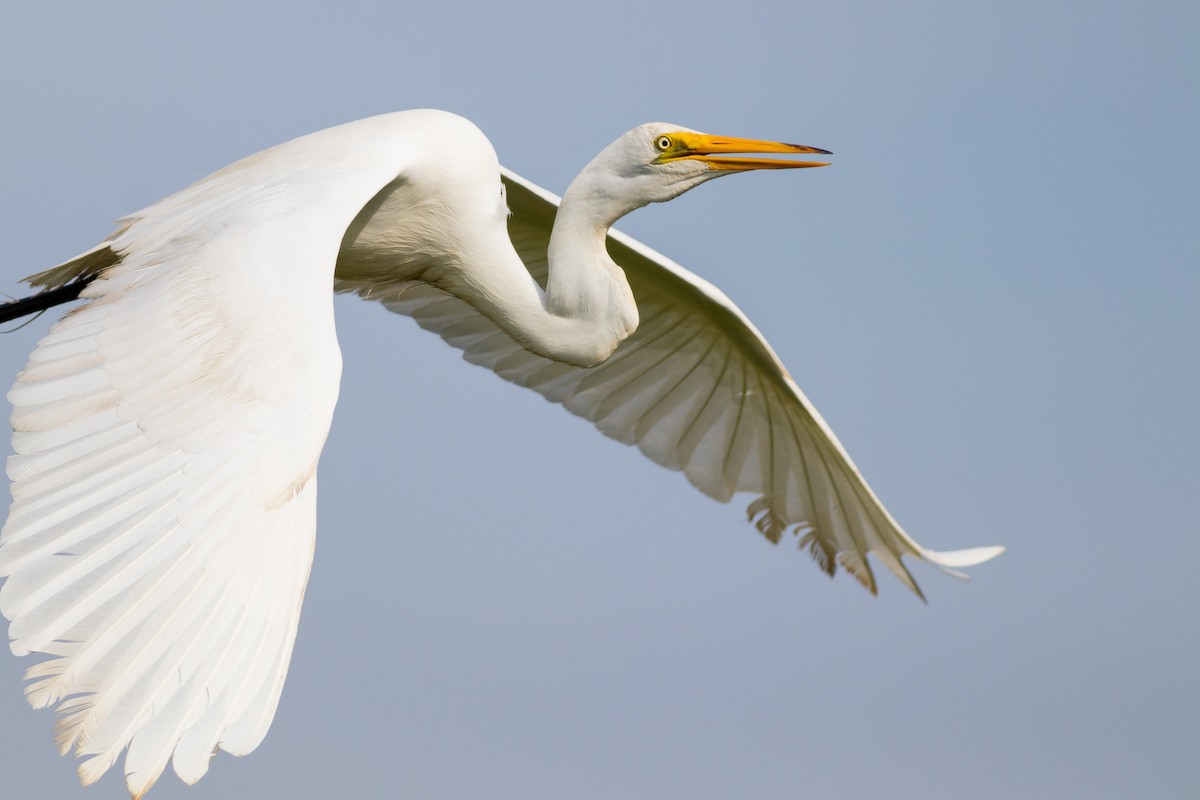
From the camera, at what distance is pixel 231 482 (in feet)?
15.9

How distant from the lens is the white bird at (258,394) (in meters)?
4.34

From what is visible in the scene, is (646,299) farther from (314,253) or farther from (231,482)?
(231,482)

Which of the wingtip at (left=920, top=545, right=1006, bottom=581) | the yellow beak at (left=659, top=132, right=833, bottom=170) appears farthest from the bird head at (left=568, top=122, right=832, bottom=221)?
the wingtip at (left=920, top=545, right=1006, bottom=581)

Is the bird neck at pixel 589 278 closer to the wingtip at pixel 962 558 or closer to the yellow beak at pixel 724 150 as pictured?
the yellow beak at pixel 724 150

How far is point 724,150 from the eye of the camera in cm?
718

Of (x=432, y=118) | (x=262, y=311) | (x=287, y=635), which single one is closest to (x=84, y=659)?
(x=287, y=635)

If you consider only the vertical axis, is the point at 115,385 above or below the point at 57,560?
above

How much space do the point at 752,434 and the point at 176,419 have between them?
458 cm

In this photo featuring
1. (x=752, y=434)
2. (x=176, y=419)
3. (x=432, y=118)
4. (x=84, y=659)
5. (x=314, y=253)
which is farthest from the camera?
(x=752, y=434)

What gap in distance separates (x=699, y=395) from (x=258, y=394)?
14.3ft

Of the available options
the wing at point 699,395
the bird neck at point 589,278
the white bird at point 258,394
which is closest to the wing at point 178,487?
the white bird at point 258,394

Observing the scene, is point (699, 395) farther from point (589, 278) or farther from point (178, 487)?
point (178, 487)

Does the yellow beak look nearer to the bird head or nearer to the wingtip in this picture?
the bird head

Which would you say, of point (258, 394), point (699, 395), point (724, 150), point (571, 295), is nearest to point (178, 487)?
point (258, 394)
